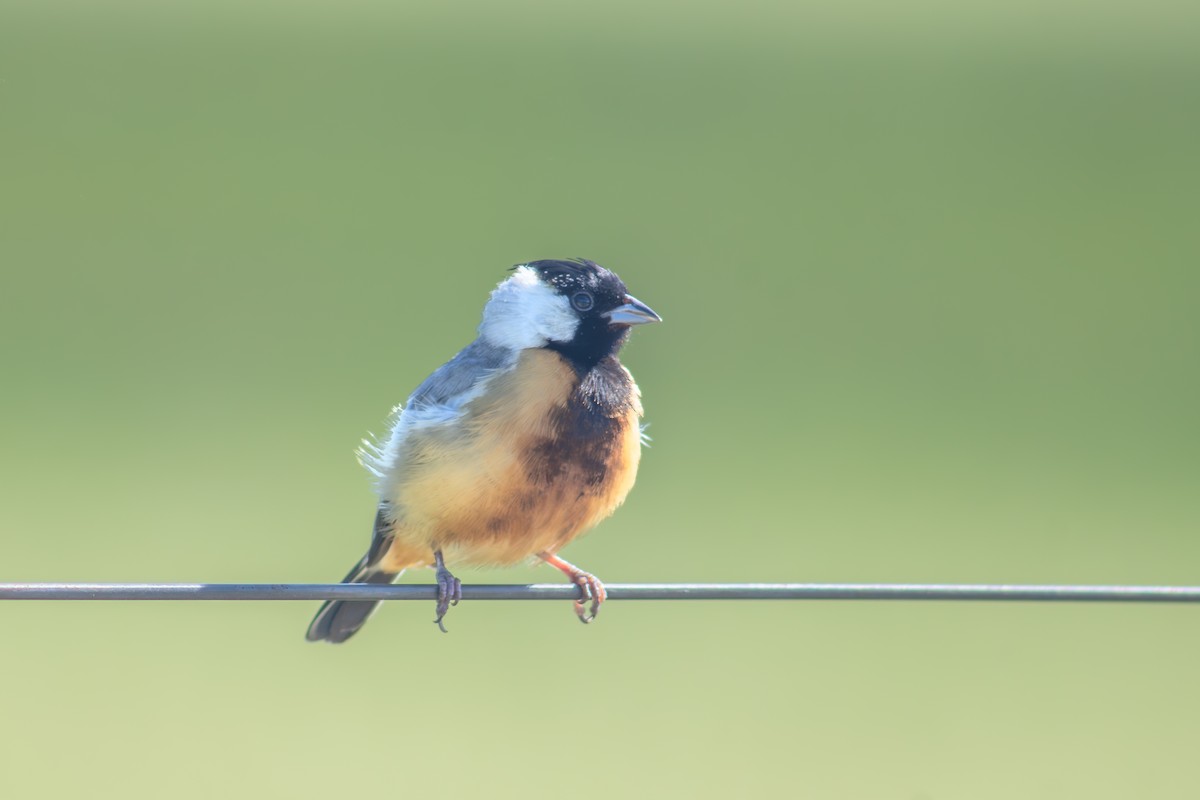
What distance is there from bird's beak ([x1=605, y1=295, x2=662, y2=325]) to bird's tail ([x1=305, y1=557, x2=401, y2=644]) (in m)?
1.14

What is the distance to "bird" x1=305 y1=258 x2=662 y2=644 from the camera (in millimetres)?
4160

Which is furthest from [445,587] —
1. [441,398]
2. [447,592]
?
[441,398]

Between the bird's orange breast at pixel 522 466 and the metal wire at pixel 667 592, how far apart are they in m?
0.77

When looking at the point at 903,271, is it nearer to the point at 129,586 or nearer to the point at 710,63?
the point at 710,63

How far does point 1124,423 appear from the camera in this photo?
37.0ft

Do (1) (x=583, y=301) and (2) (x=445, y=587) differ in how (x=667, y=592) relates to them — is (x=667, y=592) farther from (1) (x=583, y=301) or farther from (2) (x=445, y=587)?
(1) (x=583, y=301)

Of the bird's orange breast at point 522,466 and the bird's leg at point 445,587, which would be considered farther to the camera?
the bird's orange breast at point 522,466

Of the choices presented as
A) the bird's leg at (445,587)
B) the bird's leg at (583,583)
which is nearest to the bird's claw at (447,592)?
the bird's leg at (445,587)

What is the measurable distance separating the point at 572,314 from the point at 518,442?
56 centimetres

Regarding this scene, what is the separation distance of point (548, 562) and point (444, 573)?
1.52ft

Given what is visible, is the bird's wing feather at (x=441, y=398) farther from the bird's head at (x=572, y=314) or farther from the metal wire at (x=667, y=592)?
the metal wire at (x=667, y=592)

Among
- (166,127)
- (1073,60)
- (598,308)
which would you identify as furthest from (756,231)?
(598,308)

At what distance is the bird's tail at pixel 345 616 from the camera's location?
4.72 meters

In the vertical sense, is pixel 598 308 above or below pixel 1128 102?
below
